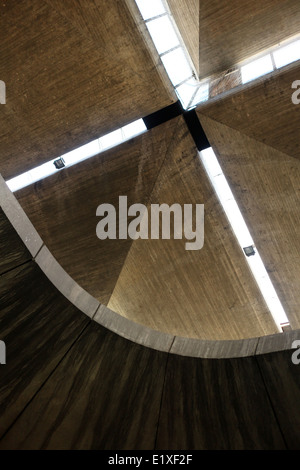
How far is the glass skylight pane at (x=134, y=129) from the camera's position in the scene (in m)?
10.6

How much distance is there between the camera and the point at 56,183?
11.3m

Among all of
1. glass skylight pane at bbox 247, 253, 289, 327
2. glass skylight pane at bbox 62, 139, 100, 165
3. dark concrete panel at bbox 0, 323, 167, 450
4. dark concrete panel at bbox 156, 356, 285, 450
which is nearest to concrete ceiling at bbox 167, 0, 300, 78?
glass skylight pane at bbox 62, 139, 100, 165

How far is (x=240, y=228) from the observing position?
11.0 meters

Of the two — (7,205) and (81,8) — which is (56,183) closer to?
(81,8)

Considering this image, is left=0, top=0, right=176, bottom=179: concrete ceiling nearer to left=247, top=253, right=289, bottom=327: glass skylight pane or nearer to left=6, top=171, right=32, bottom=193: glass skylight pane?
left=6, top=171, right=32, bottom=193: glass skylight pane

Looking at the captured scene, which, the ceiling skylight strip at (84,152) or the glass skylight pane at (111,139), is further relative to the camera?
the glass skylight pane at (111,139)

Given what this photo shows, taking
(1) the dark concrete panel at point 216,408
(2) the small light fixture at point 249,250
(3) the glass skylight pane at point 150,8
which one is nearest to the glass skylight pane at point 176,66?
(3) the glass skylight pane at point 150,8

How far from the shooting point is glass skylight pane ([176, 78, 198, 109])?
1068 centimetres

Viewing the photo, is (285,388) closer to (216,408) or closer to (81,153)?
(216,408)

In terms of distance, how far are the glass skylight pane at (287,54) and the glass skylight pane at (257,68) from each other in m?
0.16

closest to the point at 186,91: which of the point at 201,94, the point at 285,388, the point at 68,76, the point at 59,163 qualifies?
the point at 201,94

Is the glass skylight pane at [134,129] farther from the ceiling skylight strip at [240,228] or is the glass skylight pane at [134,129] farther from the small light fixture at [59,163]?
the small light fixture at [59,163]
